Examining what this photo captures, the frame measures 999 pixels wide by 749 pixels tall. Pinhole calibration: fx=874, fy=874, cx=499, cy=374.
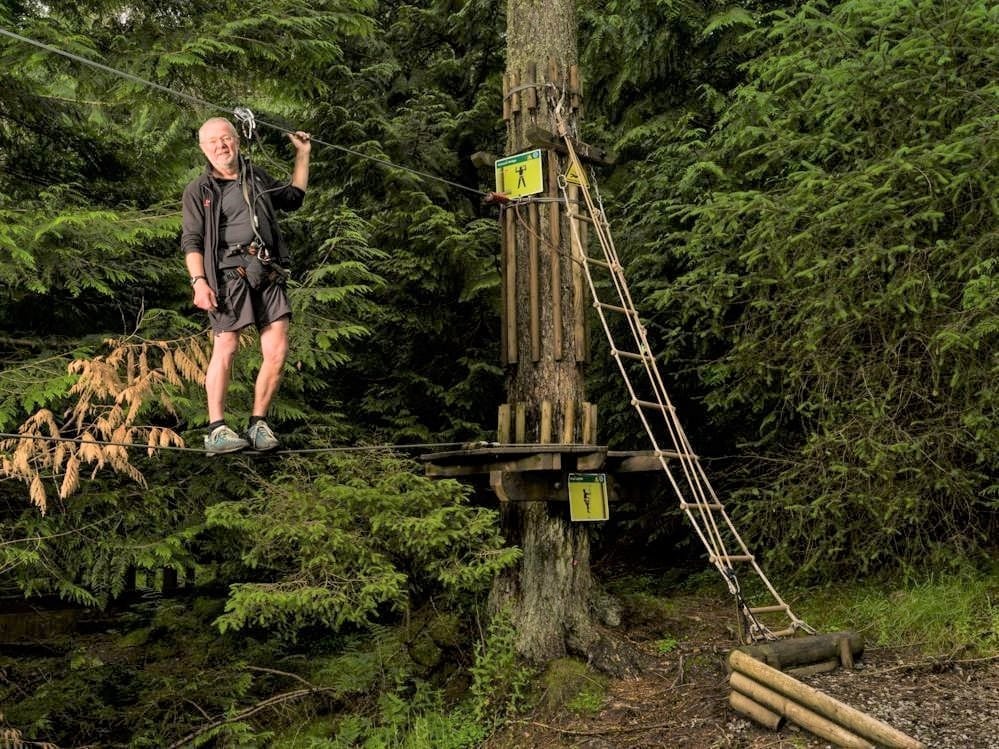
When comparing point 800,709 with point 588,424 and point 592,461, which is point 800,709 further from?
point 588,424

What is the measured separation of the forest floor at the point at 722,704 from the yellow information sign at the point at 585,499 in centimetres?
116

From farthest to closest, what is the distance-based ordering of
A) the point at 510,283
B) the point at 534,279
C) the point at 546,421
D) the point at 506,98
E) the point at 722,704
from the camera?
the point at 506,98
the point at 510,283
the point at 534,279
the point at 546,421
the point at 722,704

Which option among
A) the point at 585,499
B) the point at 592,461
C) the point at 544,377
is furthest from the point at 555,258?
the point at 585,499

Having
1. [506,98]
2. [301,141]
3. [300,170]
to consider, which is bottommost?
[300,170]

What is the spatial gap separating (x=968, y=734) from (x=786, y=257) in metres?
3.47

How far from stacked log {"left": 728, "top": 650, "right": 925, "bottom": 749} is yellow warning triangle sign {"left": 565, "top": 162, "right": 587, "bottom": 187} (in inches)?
132

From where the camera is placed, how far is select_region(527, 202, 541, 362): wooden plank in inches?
242

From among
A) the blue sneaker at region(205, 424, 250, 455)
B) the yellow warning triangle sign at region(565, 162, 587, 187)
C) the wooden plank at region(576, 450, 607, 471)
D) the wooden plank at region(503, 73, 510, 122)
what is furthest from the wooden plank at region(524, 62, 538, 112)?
the blue sneaker at region(205, 424, 250, 455)


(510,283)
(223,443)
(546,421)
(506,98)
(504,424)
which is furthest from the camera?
(506,98)

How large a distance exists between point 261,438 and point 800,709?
317cm

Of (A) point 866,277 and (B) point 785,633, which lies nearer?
(B) point 785,633

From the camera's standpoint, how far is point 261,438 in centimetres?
464

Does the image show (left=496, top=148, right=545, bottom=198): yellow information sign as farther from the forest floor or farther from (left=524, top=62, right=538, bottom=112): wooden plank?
the forest floor

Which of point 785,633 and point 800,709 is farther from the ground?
point 785,633
